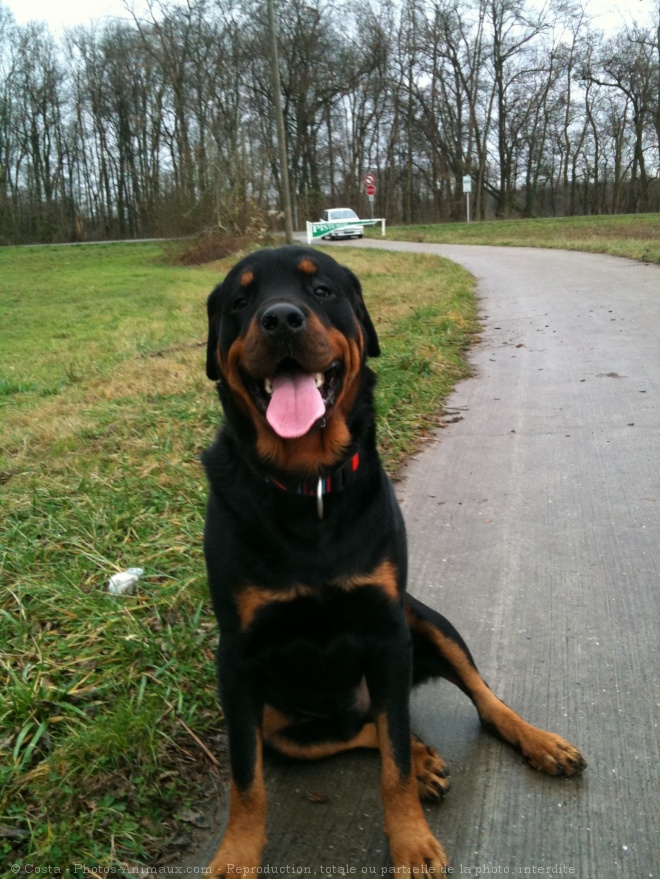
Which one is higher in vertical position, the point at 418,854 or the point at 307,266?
the point at 307,266

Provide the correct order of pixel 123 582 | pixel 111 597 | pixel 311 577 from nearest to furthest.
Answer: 1. pixel 311 577
2. pixel 111 597
3. pixel 123 582

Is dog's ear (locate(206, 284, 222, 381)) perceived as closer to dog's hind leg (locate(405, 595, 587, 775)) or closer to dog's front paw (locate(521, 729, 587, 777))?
dog's hind leg (locate(405, 595, 587, 775))

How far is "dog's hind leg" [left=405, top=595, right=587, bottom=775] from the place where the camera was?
97.4 inches

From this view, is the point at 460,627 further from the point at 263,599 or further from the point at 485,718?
the point at 263,599

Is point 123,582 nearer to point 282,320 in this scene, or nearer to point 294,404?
point 294,404

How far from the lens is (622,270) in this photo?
14180 mm

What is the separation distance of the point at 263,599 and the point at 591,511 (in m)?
2.63

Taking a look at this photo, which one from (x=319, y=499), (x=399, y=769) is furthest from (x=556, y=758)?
(x=319, y=499)

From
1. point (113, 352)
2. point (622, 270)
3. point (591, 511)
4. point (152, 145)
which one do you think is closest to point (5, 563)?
point (591, 511)

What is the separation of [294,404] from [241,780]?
110 centimetres

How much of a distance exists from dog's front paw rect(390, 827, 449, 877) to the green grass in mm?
14770

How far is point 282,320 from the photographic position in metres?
2.34

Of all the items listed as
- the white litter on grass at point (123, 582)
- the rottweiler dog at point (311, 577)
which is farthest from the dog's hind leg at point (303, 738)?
the white litter on grass at point (123, 582)

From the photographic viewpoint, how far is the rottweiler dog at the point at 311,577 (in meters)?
2.21
